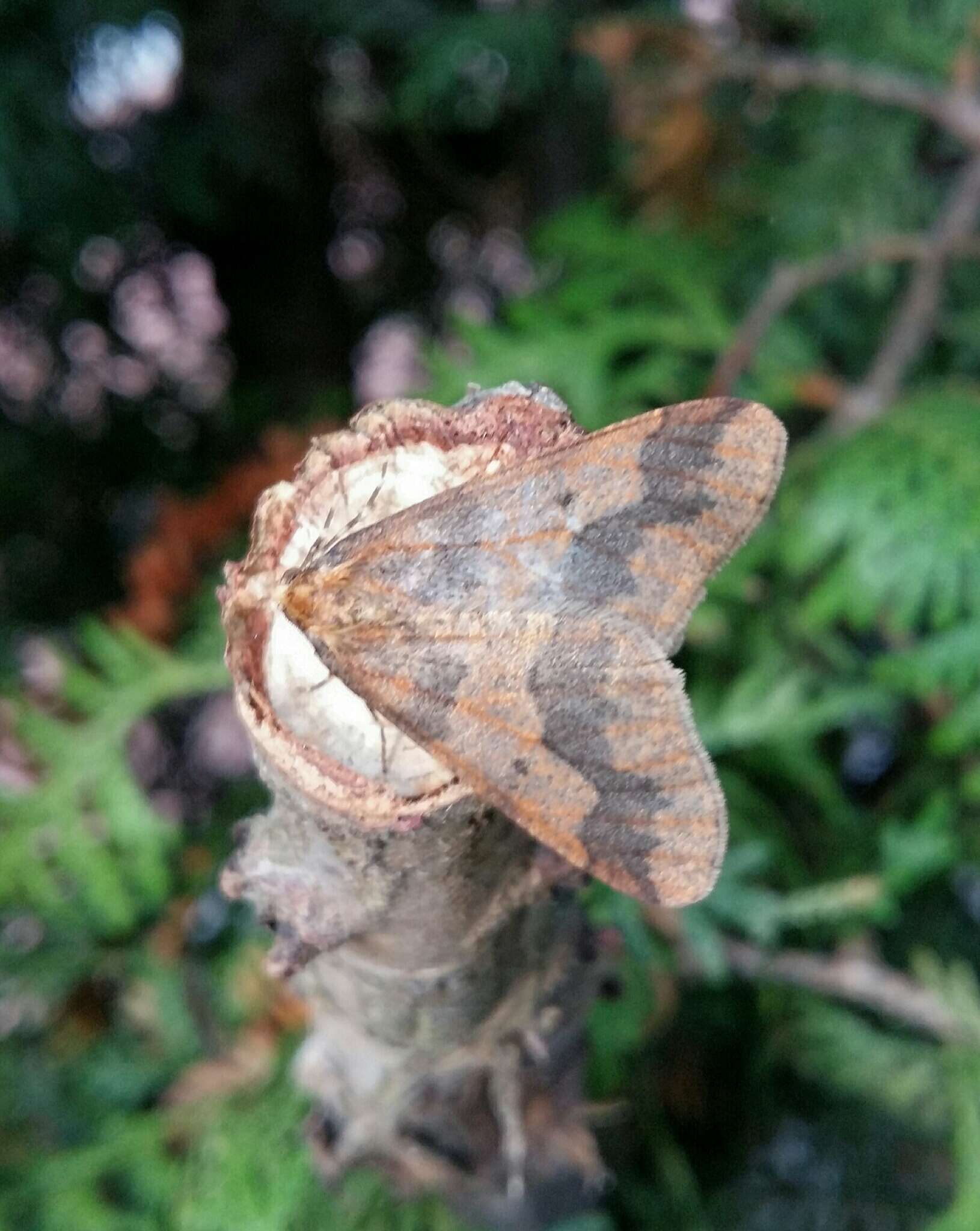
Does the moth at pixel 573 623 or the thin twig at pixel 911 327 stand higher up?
the moth at pixel 573 623

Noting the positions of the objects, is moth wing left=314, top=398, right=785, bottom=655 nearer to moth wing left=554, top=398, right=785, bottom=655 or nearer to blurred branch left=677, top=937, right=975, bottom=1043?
moth wing left=554, top=398, right=785, bottom=655

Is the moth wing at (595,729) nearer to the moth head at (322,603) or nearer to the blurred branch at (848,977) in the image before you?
the moth head at (322,603)

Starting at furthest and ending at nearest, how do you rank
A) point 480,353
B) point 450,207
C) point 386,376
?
A: point 386,376, point 450,207, point 480,353

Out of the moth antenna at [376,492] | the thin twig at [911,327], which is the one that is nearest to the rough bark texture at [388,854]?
the moth antenna at [376,492]

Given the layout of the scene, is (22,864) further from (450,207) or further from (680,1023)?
(450,207)

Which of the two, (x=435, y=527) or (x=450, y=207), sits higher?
(x=435, y=527)

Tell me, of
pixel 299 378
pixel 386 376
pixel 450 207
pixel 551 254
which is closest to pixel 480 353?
pixel 551 254

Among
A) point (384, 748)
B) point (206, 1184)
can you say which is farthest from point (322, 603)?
point (206, 1184)
